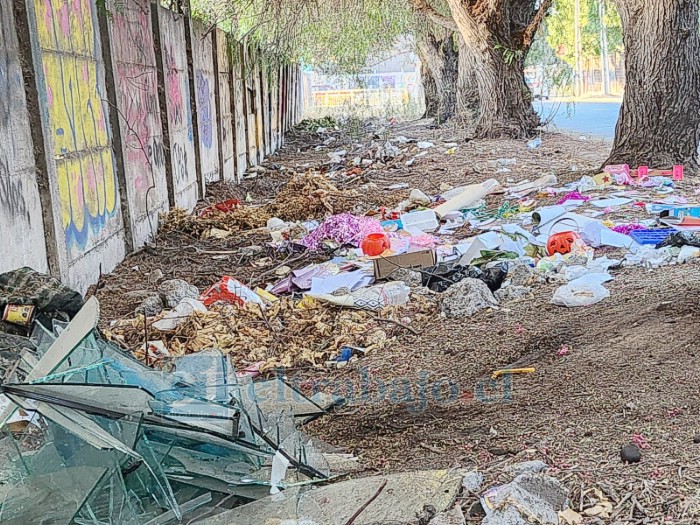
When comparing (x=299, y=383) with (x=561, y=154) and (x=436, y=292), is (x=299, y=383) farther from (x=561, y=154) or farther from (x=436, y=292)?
(x=561, y=154)

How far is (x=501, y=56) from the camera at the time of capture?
510 inches

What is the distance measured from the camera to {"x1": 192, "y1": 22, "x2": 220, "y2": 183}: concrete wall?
9.11 m

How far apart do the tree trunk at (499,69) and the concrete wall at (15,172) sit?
31.4 feet

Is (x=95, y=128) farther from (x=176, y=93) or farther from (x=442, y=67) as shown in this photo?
(x=442, y=67)

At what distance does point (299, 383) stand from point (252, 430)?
4.07 ft

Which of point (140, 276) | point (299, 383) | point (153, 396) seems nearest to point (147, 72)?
point (140, 276)

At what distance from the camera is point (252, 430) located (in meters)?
2.66

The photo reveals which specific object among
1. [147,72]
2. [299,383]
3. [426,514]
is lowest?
[299,383]

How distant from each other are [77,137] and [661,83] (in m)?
6.41

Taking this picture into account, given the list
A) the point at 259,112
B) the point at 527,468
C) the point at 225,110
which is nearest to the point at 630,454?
the point at 527,468

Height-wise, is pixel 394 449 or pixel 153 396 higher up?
pixel 153 396

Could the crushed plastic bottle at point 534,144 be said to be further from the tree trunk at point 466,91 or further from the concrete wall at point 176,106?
the concrete wall at point 176,106

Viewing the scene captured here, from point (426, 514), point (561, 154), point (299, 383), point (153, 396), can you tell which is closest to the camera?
point (426, 514)

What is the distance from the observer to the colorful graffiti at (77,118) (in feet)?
15.0
